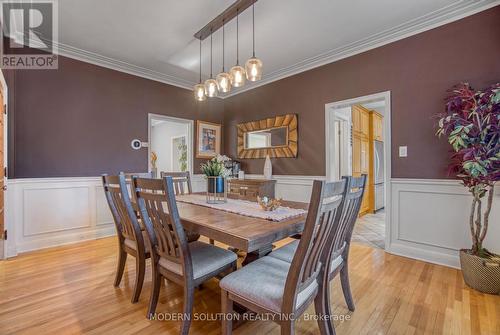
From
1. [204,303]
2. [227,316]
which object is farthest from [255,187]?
[227,316]

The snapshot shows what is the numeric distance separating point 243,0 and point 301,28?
808mm

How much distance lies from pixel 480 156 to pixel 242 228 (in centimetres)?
213

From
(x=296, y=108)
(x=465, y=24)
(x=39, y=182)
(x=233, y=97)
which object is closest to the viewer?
(x=465, y=24)

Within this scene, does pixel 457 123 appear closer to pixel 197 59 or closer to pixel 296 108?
pixel 296 108

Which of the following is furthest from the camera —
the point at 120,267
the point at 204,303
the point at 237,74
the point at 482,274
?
the point at 237,74

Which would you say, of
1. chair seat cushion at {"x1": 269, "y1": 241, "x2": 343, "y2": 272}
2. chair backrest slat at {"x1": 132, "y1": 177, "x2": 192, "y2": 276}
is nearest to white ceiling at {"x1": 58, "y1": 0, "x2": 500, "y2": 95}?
chair backrest slat at {"x1": 132, "y1": 177, "x2": 192, "y2": 276}

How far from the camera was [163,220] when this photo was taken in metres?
1.38

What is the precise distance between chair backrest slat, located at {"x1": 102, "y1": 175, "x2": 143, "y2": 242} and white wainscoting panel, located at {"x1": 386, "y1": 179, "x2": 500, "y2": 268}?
9.17 feet

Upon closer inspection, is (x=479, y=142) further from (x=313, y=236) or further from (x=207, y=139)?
(x=207, y=139)

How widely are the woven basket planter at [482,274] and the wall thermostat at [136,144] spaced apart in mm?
4290

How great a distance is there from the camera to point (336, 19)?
2525mm

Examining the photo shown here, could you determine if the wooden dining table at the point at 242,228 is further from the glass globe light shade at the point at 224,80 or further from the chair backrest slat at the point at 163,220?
the glass globe light shade at the point at 224,80

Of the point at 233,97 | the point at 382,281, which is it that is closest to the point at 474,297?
the point at 382,281

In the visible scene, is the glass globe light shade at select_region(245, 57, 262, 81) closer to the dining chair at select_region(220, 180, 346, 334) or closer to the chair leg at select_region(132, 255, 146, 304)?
the dining chair at select_region(220, 180, 346, 334)
